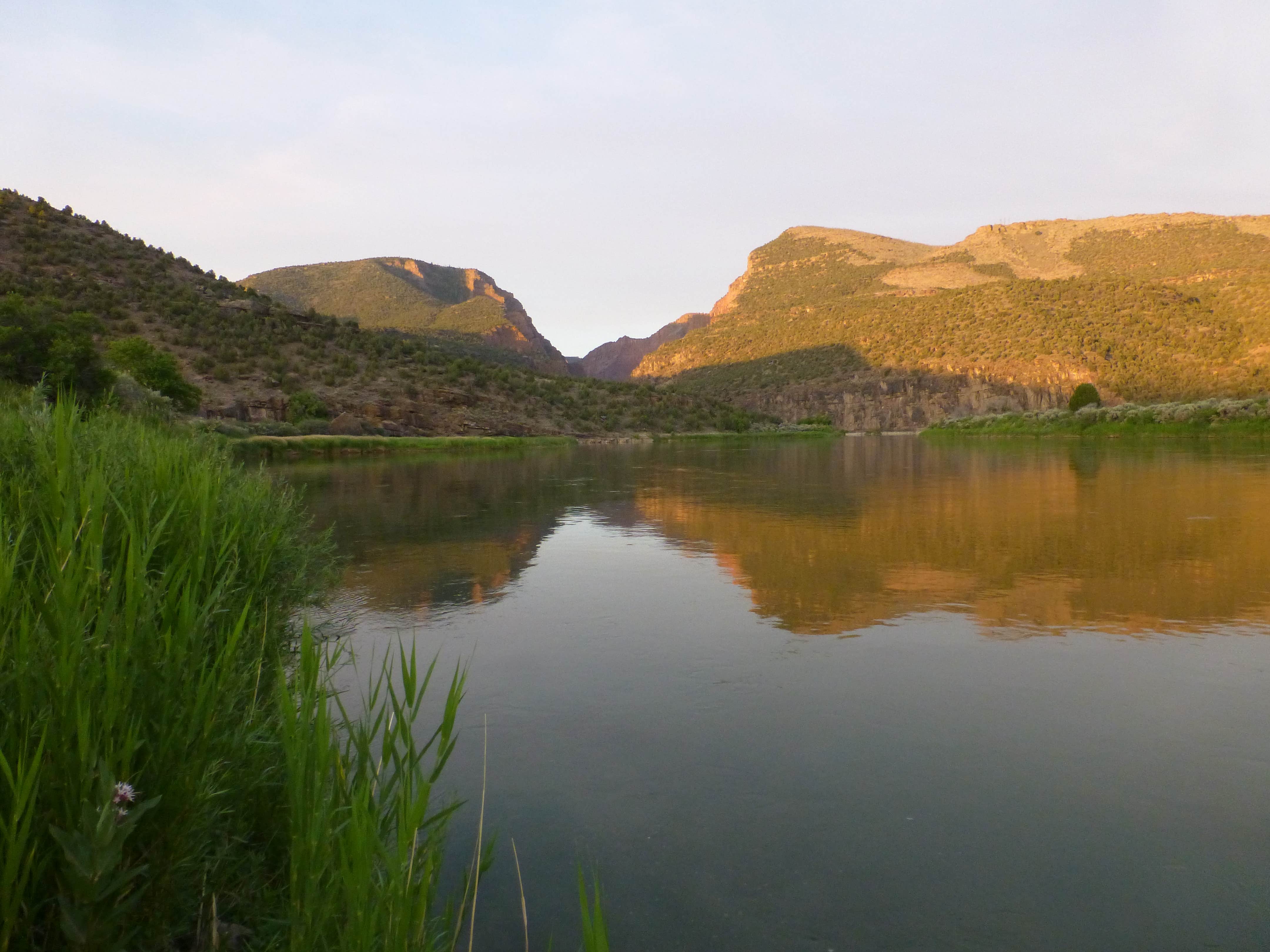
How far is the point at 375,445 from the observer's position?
122 ft

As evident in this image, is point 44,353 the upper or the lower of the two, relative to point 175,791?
upper

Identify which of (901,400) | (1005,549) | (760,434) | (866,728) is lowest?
(866,728)

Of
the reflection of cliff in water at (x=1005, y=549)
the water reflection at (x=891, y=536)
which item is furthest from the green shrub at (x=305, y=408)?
the reflection of cliff in water at (x=1005, y=549)

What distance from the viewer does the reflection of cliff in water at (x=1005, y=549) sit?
6355 millimetres

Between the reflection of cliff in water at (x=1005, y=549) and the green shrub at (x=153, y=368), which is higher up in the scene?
the green shrub at (x=153, y=368)

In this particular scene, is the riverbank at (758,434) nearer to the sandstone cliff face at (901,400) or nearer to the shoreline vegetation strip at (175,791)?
the sandstone cliff face at (901,400)

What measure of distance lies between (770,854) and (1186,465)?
22.5m

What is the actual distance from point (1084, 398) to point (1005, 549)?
58.4 meters

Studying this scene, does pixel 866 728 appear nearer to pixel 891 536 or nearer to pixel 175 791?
pixel 175 791

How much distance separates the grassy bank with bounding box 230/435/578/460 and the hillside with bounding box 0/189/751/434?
3.72 meters

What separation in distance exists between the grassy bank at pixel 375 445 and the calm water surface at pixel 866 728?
67.5ft

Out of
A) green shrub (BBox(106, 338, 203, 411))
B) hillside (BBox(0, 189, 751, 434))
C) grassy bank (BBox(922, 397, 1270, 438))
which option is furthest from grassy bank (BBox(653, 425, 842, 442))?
green shrub (BBox(106, 338, 203, 411))

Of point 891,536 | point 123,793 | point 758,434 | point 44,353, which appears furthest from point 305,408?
point 123,793

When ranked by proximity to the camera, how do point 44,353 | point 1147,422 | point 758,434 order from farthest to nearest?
point 758,434, point 1147,422, point 44,353
